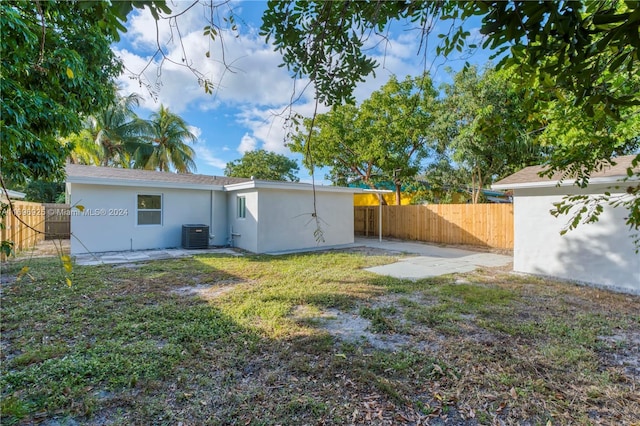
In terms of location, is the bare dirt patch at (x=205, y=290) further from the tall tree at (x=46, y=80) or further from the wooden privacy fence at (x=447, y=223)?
the wooden privacy fence at (x=447, y=223)

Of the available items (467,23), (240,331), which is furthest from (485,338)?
(467,23)

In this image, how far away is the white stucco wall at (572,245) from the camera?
5.63 metres

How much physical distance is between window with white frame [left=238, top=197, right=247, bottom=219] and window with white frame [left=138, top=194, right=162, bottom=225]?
2605mm

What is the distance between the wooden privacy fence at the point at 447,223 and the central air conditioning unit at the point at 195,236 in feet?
27.7

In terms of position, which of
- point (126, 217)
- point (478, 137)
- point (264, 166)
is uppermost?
point (264, 166)

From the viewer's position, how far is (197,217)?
1123 cm

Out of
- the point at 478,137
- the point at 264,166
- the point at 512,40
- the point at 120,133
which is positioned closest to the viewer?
the point at 512,40

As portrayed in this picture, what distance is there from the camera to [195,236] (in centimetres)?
1033

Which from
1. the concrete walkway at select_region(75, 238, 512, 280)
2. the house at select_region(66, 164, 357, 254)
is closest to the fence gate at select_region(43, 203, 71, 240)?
the house at select_region(66, 164, 357, 254)

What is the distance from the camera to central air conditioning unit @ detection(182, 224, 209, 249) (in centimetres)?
1027

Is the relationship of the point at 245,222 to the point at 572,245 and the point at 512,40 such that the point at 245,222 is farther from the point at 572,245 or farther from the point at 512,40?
the point at 512,40

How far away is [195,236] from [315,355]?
27.2 feet

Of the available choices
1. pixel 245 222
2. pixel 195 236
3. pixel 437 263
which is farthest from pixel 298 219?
pixel 437 263

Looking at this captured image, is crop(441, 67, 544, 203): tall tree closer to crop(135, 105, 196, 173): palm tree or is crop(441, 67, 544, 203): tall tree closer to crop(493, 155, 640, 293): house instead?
crop(493, 155, 640, 293): house
